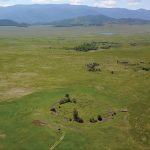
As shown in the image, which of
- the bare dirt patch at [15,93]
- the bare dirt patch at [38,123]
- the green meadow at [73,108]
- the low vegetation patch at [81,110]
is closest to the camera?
the green meadow at [73,108]

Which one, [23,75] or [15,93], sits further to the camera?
[23,75]

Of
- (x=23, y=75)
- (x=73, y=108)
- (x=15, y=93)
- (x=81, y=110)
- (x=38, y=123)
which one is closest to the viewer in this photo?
(x=38, y=123)

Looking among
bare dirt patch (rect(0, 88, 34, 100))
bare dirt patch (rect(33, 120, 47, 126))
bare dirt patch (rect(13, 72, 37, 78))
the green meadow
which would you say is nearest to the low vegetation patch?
the green meadow

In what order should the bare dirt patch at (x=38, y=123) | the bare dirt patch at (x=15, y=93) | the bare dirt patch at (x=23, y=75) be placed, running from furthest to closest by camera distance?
the bare dirt patch at (x=23, y=75), the bare dirt patch at (x=15, y=93), the bare dirt patch at (x=38, y=123)

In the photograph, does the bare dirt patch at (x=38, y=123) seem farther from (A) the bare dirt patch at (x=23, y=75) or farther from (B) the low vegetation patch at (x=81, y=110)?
(A) the bare dirt patch at (x=23, y=75)

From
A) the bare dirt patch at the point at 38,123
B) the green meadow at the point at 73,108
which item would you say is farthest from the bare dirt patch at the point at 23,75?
the bare dirt patch at the point at 38,123

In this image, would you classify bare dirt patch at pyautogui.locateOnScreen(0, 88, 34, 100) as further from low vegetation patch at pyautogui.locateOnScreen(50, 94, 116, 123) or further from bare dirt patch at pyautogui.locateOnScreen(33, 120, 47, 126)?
bare dirt patch at pyautogui.locateOnScreen(33, 120, 47, 126)

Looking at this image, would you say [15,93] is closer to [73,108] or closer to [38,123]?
[38,123]

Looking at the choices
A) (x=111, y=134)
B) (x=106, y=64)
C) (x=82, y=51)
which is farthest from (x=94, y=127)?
(x=82, y=51)

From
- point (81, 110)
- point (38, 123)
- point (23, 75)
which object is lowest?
point (38, 123)

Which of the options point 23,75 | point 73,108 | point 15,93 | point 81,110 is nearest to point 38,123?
point 73,108

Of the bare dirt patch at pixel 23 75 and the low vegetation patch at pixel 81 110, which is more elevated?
the bare dirt patch at pixel 23 75

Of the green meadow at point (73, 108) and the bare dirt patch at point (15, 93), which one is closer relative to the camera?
the green meadow at point (73, 108)
